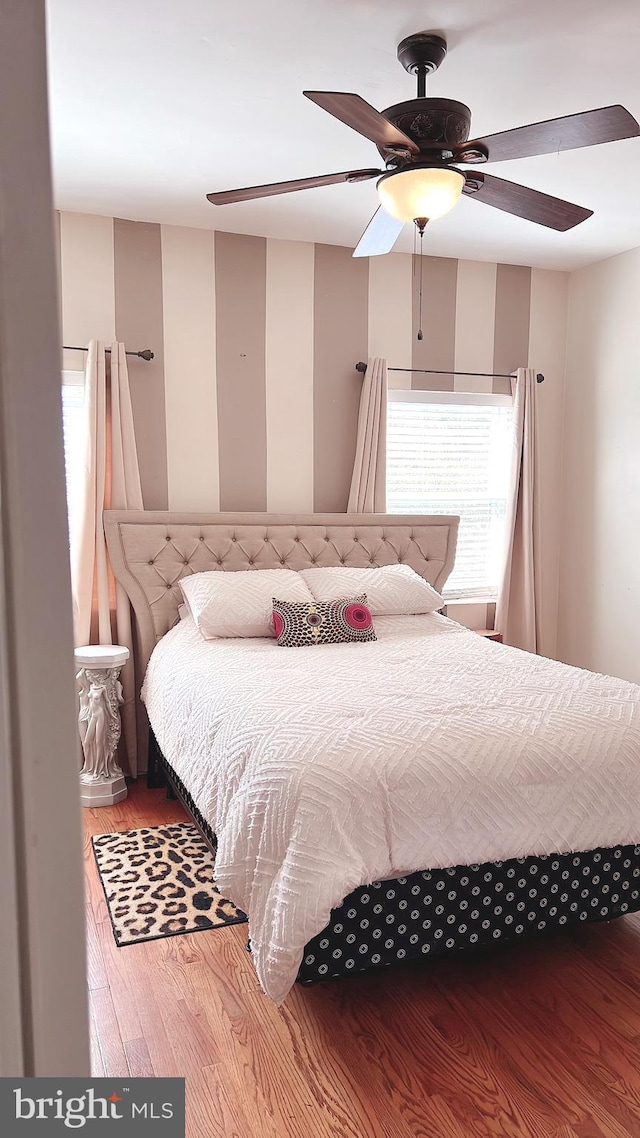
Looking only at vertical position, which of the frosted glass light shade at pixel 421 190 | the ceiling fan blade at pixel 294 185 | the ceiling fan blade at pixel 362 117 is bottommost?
the frosted glass light shade at pixel 421 190

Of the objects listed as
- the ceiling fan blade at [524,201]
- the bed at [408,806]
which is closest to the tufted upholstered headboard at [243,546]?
the bed at [408,806]

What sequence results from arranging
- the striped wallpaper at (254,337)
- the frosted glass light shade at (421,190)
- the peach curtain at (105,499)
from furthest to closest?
the striped wallpaper at (254,337) → the peach curtain at (105,499) → the frosted glass light shade at (421,190)

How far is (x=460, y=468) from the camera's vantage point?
4.69 meters

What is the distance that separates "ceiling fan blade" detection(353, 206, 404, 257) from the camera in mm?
2585

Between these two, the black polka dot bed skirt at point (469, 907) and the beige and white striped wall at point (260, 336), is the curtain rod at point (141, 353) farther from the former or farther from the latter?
the black polka dot bed skirt at point (469, 907)

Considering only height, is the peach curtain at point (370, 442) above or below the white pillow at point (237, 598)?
above

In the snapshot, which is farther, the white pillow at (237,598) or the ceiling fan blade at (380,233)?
the white pillow at (237,598)

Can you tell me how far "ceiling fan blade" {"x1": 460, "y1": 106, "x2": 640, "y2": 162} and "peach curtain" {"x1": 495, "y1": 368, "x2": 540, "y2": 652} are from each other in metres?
2.53

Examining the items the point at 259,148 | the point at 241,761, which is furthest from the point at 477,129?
the point at 241,761

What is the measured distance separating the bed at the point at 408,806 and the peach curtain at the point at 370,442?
5.79 feet

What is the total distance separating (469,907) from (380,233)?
85.1 inches

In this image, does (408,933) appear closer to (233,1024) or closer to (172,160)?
(233,1024)

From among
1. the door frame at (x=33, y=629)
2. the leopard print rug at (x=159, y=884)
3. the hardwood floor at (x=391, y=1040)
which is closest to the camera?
the door frame at (x=33, y=629)

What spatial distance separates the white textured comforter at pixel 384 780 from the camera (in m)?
1.82
